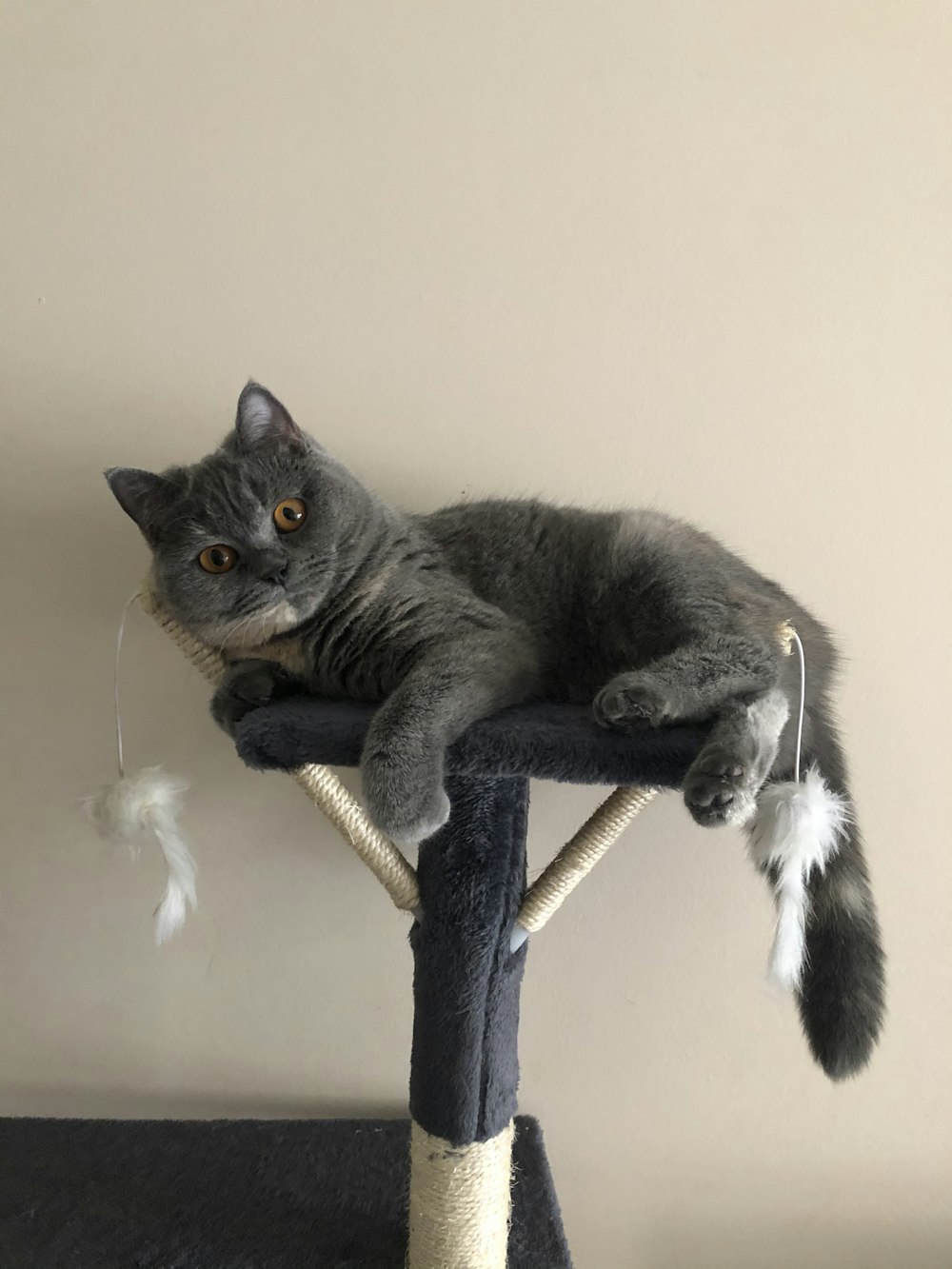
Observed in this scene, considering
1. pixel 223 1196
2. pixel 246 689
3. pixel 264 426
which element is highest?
pixel 264 426

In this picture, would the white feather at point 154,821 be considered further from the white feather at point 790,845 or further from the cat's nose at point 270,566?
the white feather at point 790,845

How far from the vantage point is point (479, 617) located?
93 centimetres

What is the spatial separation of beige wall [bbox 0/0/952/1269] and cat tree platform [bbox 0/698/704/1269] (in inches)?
12.5

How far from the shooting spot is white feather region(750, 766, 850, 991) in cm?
74

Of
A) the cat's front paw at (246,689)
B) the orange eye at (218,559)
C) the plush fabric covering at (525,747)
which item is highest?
the orange eye at (218,559)

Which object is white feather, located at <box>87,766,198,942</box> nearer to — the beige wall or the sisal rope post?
the beige wall

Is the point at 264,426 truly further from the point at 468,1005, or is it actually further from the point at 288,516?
the point at 468,1005

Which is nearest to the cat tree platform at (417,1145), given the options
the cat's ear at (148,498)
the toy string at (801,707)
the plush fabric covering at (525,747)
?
the plush fabric covering at (525,747)

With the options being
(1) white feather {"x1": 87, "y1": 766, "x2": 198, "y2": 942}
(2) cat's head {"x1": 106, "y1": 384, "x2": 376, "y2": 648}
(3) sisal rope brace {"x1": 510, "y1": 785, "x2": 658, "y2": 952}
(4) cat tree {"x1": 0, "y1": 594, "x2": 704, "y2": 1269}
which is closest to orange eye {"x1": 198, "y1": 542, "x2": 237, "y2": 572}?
(2) cat's head {"x1": 106, "y1": 384, "x2": 376, "y2": 648}

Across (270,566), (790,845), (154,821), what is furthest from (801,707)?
(154,821)

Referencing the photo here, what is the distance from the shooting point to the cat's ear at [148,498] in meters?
0.94

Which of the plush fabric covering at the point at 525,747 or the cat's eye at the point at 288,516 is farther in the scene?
the cat's eye at the point at 288,516

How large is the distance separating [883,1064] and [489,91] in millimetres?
1492

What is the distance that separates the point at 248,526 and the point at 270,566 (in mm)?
55
